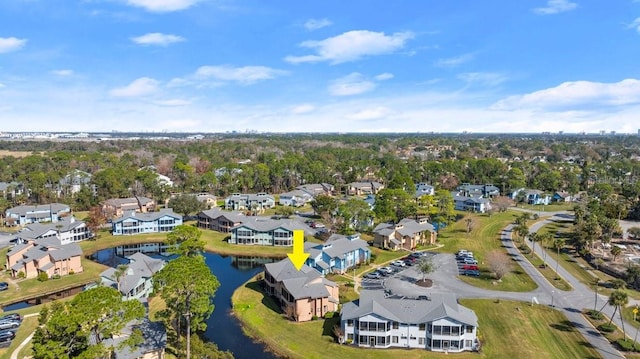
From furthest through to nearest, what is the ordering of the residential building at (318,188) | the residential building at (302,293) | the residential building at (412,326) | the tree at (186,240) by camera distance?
1. the residential building at (318,188)
2. the tree at (186,240)
3. the residential building at (302,293)
4. the residential building at (412,326)

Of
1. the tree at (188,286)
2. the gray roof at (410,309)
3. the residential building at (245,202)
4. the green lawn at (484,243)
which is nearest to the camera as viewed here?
the tree at (188,286)

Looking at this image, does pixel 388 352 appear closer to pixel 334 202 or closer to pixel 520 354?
pixel 520 354

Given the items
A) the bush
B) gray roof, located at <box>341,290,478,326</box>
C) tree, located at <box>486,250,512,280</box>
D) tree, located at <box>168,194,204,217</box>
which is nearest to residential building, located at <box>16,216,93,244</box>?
tree, located at <box>168,194,204,217</box>

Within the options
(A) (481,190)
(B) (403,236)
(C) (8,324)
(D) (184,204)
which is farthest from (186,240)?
(A) (481,190)

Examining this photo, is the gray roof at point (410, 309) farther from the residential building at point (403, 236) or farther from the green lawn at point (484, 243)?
the residential building at point (403, 236)

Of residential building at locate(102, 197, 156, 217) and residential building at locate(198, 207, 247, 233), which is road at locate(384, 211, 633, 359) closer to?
residential building at locate(198, 207, 247, 233)

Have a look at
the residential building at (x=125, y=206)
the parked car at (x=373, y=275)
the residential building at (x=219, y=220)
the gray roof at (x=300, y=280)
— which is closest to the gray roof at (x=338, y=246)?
the parked car at (x=373, y=275)

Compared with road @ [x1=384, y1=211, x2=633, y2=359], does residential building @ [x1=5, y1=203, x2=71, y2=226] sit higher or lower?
higher
